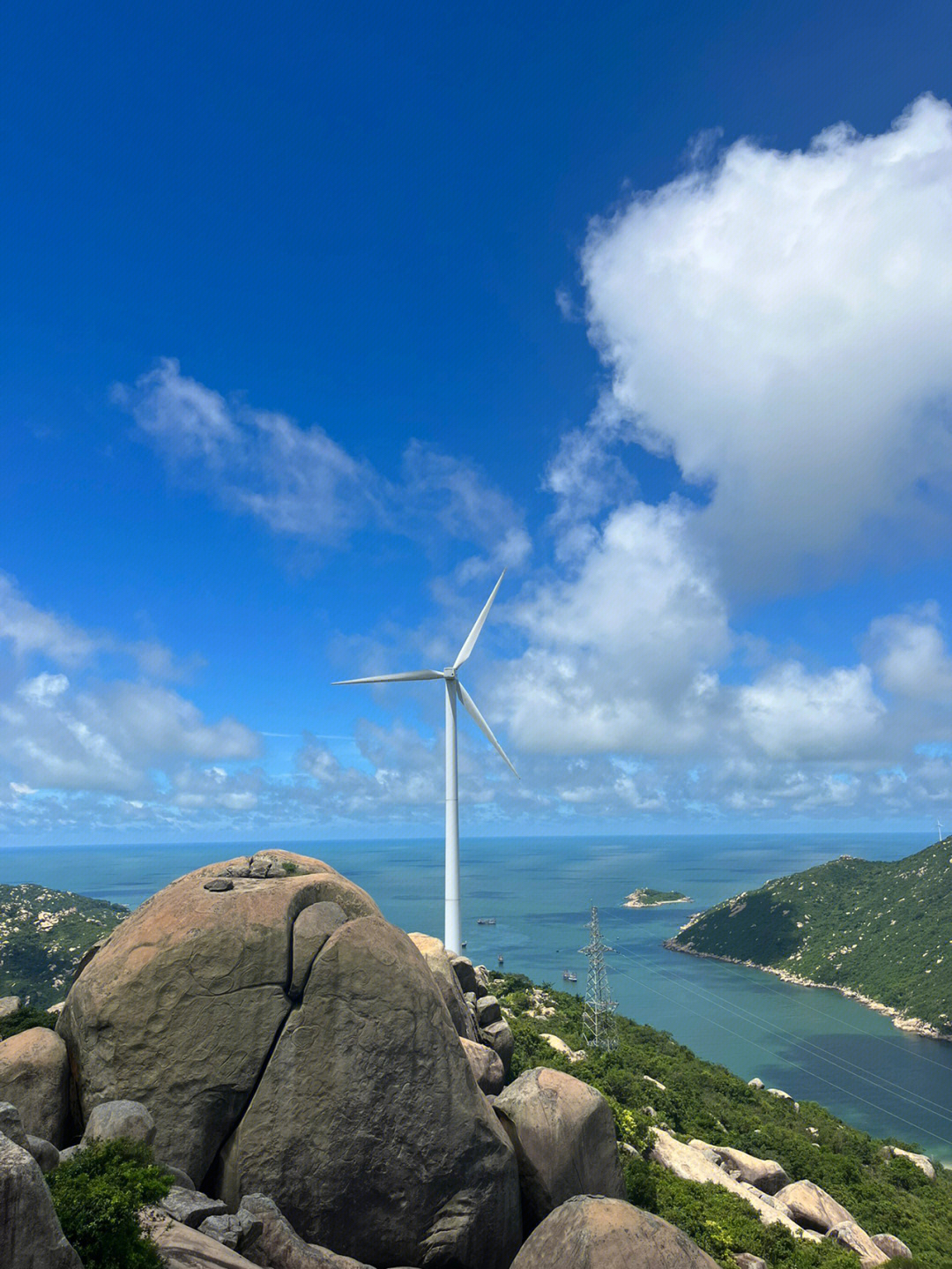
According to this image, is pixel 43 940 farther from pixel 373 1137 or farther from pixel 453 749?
pixel 373 1137

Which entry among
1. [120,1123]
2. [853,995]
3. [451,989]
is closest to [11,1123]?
[120,1123]

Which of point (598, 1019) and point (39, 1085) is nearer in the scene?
point (39, 1085)

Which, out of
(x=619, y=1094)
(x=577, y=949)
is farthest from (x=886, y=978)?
(x=619, y=1094)

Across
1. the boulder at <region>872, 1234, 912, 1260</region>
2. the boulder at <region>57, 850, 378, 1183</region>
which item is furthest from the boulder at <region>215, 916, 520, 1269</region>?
the boulder at <region>872, 1234, 912, 1260</region>

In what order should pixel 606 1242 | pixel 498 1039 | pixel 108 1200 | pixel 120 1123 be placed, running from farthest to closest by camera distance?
pixel 498 1039, pixel 120 1123, pixel 606 1242, pixel 108 1200

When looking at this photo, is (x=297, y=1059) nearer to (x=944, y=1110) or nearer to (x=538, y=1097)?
(x=538, y=1097)

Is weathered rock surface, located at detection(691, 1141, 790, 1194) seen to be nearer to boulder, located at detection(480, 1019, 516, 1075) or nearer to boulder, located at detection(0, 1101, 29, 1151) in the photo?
boulder, located at detection(480, 1019, 516, 1075)
